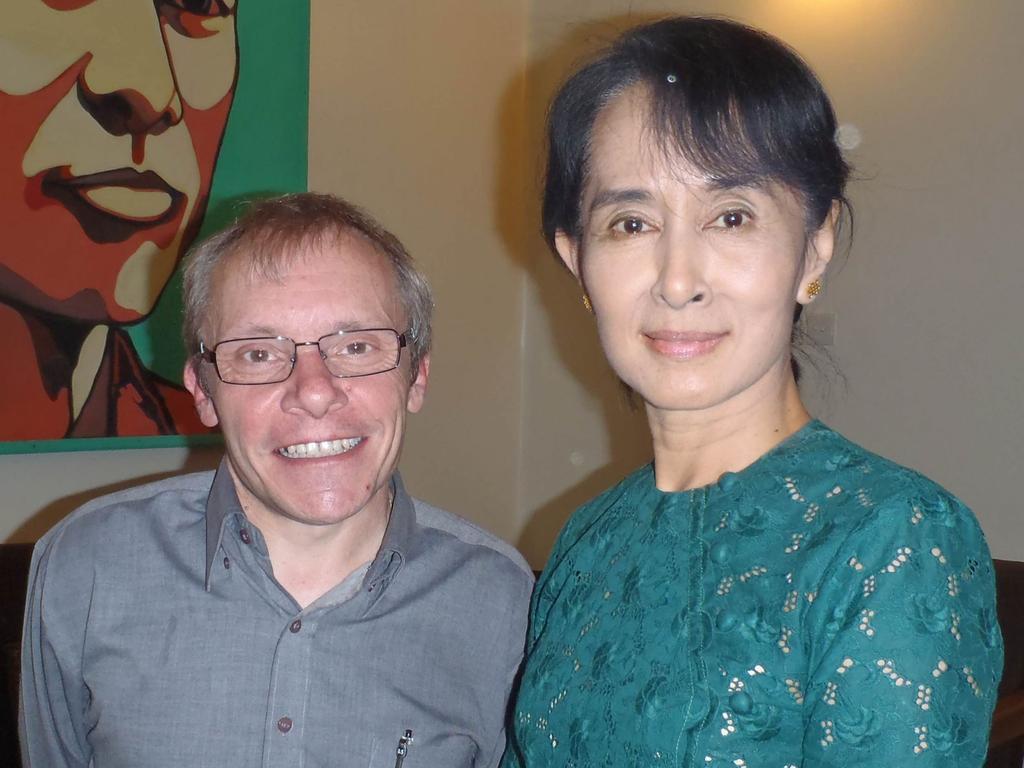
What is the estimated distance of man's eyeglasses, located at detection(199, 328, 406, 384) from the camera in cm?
170

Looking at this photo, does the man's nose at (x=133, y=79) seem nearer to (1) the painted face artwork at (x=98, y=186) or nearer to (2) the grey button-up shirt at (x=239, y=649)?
(1) the painted face artwork at (x=98, y=186)

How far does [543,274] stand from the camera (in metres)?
4.27

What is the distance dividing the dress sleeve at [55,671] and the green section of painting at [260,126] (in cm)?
146

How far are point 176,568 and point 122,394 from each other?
148 cm

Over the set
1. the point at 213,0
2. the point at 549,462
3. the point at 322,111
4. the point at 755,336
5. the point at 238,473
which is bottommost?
the point at 549,462

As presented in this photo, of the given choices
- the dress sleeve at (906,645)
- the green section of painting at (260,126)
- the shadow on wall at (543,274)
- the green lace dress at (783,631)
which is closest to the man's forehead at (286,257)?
the green lace dress at (783,631)

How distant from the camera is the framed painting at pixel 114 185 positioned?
2.86 metres

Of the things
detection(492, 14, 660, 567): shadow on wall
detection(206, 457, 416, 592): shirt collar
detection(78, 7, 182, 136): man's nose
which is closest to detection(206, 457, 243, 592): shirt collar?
detection(206, 457, 416, 592): shirt collar

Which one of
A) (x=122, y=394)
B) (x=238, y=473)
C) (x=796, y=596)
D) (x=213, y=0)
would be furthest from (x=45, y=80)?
(x=796, y=596)

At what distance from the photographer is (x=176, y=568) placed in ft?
5.66

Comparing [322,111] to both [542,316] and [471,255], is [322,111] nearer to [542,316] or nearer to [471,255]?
[471,255]

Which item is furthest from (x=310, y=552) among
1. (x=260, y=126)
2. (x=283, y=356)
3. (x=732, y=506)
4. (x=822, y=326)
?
(x=822, y=326)

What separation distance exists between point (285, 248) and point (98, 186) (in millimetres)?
1506

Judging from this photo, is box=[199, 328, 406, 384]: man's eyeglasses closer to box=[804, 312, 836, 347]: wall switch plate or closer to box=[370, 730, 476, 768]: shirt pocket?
box=[370, 730, 476, 768]: shirt pocket
